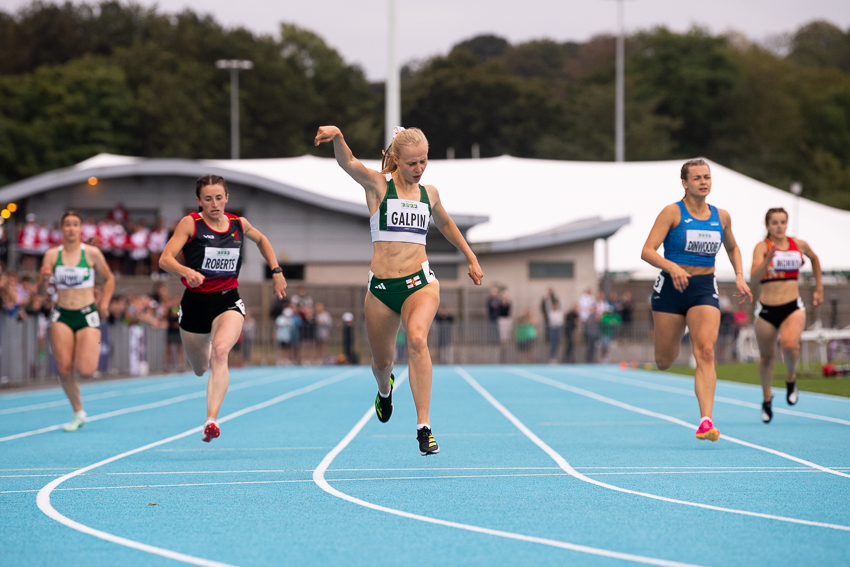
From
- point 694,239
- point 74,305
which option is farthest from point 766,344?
point 74,305

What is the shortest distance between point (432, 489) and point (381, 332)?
5.05 ft

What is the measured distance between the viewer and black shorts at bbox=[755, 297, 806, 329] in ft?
36.8

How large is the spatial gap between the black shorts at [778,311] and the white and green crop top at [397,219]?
16.9 ft

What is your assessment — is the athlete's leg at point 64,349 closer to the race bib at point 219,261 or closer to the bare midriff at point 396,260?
the race bib at point 219,261

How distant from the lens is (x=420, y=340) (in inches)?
292

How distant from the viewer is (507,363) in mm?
31469

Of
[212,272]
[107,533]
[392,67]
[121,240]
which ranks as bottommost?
[107,533]

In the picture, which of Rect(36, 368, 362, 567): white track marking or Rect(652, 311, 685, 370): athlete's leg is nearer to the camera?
Rect(36, 368, 362, 567): white track marking

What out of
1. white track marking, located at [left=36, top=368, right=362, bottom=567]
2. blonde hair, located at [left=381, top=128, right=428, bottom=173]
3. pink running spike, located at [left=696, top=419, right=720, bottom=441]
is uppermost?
blonde hair, located at [left=381, top=128, right=428, bottom=173]

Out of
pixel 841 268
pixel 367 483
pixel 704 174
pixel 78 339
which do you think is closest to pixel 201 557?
pixel 367 483

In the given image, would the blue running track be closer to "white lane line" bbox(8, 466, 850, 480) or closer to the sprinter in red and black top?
"white lane line" bbox(8, 466, 850, 480)

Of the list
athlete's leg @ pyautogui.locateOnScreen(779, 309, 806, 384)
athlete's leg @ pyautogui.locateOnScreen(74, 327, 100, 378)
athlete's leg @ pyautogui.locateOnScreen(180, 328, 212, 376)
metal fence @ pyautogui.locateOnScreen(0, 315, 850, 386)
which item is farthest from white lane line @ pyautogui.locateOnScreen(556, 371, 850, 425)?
athlete's leg @ pyautogui.locateOnScreen(74, 327, 100, 378)

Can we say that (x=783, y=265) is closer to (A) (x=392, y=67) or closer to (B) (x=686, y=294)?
(B) (x=686, y=294)

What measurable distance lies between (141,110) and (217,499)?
6454 cm
